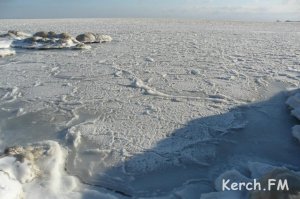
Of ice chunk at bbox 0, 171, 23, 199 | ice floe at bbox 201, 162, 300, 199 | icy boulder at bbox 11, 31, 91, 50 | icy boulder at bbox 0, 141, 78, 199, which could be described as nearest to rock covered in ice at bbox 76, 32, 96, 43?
icy boulder at bbox 11, 31, 91, 50

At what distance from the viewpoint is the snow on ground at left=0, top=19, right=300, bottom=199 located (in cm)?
366

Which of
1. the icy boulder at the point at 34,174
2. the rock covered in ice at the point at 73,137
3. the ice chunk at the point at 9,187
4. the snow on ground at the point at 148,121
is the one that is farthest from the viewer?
the rock covered in ice at the point at 73,137

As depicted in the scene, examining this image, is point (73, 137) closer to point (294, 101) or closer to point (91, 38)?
point (294, 101)

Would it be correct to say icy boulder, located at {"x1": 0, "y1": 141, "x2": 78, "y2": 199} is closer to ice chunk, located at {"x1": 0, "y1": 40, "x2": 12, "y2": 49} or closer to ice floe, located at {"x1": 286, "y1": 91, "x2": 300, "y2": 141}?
ice floe, located at {"x1": 286, "y1": 91, "x2": 300, "y2": 141}

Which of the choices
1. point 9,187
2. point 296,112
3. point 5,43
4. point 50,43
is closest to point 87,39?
point 50,43

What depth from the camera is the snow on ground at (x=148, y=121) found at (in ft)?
12.0

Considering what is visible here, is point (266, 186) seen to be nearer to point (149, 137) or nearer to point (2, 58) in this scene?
point (149, 137)

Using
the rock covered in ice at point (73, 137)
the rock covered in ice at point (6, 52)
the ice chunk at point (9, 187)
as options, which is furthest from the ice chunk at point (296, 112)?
the rock covered in ice at point (6, 52)

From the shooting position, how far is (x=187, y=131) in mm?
4688

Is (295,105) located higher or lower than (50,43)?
higher

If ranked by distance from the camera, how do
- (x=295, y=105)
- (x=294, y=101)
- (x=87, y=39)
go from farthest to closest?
1. (x=87, y=39)
2. (x=294, y=101)
3. (x=295, y=105)

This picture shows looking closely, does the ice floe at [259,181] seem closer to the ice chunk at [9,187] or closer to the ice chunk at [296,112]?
the ice chunk at [296,112]

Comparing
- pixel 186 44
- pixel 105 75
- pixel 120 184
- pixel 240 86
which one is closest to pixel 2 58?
pixel 105 75

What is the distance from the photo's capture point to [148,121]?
505cm
